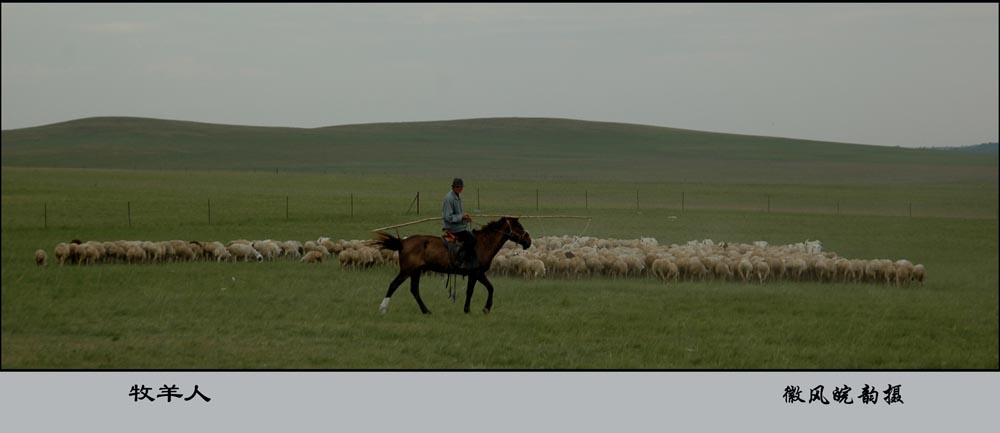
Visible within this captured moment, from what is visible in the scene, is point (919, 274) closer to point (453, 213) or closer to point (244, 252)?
point (453, 213)

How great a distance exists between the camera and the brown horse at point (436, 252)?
13695 mm

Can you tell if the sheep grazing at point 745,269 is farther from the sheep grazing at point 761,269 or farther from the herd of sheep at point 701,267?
the sheep grazing at point 761,269

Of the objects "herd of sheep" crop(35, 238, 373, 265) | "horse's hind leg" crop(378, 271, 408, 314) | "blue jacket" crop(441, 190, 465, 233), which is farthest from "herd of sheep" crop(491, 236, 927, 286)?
"horse's hind leg" crop(378, 271, 408, 314)

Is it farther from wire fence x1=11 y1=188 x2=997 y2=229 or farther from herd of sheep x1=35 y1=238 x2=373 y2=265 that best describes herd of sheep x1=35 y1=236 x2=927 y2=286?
wire fence x1=11 y1=188 x2=997 y2=229

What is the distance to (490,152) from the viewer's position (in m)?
86.1

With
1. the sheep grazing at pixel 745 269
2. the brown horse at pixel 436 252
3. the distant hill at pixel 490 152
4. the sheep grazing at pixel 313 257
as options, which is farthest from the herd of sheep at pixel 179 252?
the distant hill at pixel 490 152

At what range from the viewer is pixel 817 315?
15.1 m

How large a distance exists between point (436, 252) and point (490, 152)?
72668mm

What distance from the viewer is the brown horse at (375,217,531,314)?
539 inches

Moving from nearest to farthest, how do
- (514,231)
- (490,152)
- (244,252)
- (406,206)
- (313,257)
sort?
(514,231) → (313,257) → (244,252) → (406,206) → (490,152)

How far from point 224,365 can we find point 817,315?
30.9 ft

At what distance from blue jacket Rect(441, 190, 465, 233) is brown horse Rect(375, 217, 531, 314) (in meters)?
0.32

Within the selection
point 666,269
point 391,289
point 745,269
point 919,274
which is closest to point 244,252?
point 391,289

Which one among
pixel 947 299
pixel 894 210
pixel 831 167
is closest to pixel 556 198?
pixel 894 210
